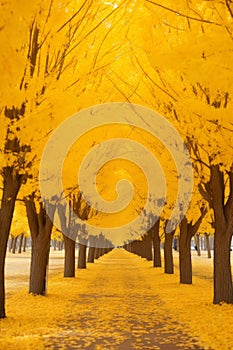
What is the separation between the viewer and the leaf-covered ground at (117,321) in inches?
300

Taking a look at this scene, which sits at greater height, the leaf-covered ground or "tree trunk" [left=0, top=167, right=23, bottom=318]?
"tree trunk" [left=0, top=167, right=23, bottom=318]

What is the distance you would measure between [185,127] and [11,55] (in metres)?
6.56

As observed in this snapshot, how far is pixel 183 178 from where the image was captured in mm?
13266

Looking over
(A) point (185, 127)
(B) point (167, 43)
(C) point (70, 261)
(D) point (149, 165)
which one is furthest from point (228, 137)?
(C) point (70, 261)

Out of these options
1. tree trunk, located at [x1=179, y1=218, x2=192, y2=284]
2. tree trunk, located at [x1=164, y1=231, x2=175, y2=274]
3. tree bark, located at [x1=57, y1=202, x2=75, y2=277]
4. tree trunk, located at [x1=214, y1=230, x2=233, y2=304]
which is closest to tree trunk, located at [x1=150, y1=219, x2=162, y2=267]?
tree trunk, located at [x1=164, y1=231, x2=175, y2=274]

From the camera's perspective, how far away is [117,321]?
988 cm

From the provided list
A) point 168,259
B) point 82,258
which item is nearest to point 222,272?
point 168,259

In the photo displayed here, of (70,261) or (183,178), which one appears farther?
(70,261)

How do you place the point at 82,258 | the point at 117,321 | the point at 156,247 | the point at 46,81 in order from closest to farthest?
the point at 46,81
the point at 117,321
the point at 82,258
the point at 156,247

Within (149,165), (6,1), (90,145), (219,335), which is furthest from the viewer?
(149,165)

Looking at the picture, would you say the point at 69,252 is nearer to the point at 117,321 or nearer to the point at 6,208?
the point at 117,321

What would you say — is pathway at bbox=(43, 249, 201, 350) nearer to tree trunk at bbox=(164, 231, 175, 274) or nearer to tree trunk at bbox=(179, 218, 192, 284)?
tree trunk at bbox=(179, 218, 192, 284)

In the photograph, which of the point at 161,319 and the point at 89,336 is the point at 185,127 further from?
the point at 89,336

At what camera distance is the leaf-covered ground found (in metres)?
7.63
